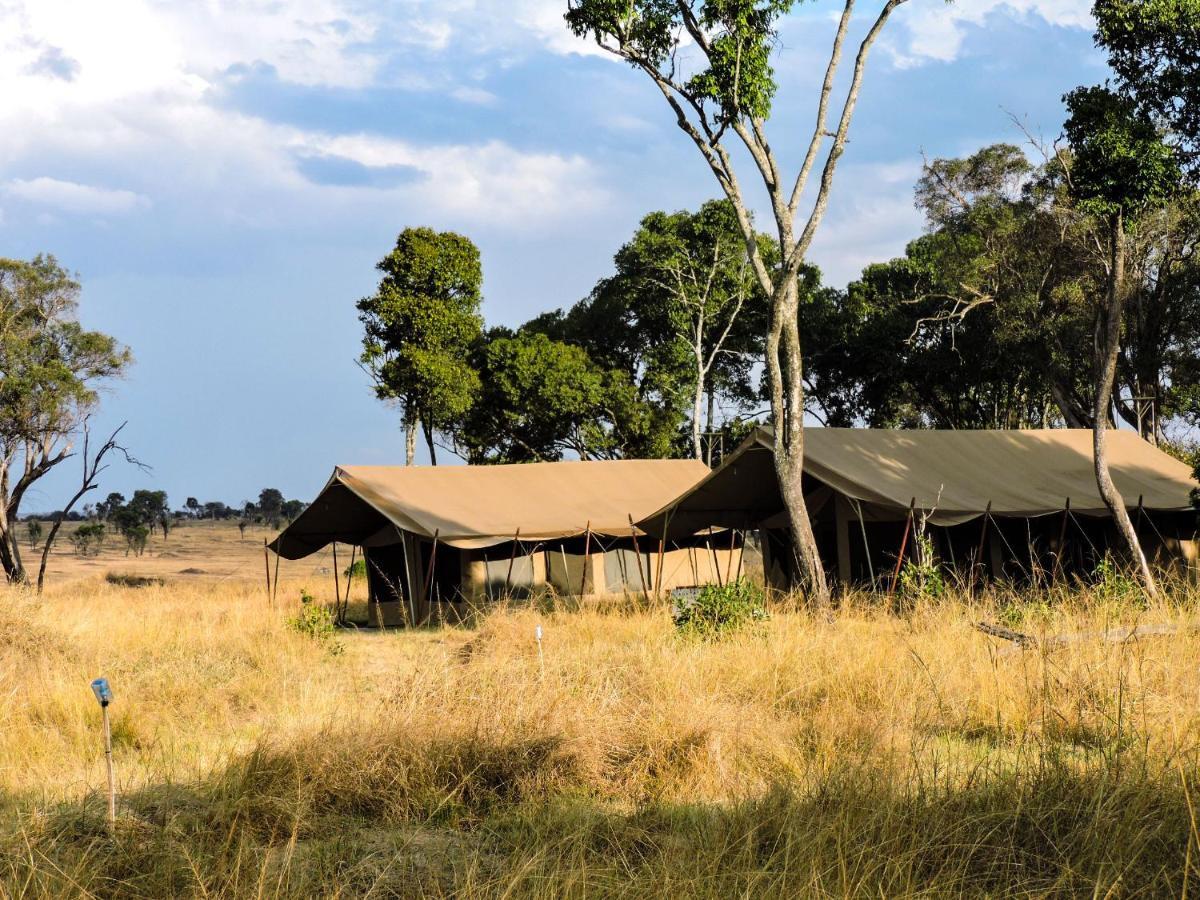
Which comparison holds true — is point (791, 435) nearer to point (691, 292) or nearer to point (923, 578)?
point (923, 578)

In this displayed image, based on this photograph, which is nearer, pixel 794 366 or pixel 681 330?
pixel 794 366

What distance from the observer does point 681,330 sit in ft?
97.0

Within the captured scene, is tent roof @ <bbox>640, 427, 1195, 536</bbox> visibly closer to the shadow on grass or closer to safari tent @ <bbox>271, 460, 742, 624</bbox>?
safari tent @ <bbox>271, 460, 742, 624</bbox>

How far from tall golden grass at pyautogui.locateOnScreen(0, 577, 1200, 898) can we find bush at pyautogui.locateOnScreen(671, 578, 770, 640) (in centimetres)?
100

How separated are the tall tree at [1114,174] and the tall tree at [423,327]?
1742 cm

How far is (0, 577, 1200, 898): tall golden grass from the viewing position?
375 centimetres

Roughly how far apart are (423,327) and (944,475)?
1568cm

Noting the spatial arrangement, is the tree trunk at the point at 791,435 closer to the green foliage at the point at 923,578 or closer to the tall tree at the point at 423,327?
the green foliage at the point at 923,578

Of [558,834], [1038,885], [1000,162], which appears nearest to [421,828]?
[558,834]

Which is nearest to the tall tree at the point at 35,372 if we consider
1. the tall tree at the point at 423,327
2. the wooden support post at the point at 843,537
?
the tall tree at the point at 423,327

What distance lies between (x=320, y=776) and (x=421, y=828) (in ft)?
2.45

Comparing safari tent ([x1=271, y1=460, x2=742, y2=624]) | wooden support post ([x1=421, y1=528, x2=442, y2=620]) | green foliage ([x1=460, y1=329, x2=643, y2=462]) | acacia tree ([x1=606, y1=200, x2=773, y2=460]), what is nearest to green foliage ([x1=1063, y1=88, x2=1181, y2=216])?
safari tent ([x1=271, y1=460, x2=742, y2=624])

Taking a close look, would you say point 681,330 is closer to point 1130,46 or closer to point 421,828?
point 1130,46

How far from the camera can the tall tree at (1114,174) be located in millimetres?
12562
